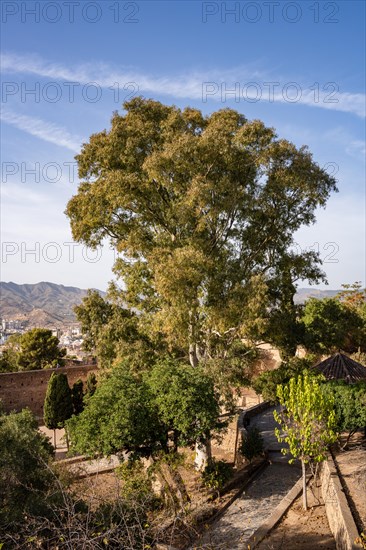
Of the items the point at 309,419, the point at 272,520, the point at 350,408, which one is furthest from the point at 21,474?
the point at 350,408

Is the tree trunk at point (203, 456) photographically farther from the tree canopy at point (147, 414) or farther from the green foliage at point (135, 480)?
the green foliage at point (135, 480)

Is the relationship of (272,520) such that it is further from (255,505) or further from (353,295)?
(353,295)

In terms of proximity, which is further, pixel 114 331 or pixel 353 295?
pixel 353 295

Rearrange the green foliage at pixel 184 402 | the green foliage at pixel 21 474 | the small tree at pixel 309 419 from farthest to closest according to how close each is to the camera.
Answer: the green foliage at pixel 184 402
the small tree at pixel 309 419
the green foliage at pixel 21 474

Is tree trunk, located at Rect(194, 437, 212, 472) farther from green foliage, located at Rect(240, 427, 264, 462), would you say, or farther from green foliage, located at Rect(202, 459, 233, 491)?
green foliage, located at Rect(240, 427, 264, 462)

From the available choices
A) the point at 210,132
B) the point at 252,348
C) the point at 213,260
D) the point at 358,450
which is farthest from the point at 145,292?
the point at 358,450

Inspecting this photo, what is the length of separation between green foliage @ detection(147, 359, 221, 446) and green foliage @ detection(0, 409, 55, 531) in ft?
9.91

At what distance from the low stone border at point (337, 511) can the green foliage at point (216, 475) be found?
2.68m

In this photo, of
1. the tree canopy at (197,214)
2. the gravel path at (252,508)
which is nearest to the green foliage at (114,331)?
the tree canopy at (197,214)

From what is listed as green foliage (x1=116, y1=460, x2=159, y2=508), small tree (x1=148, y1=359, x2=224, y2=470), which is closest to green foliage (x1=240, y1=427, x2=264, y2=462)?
small tree (x1=148, y1=359, x2=224, y2=470)

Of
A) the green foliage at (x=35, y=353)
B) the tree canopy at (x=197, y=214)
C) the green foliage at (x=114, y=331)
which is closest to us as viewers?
the tree canopy at (x=197, y=214)

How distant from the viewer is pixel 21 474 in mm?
7945

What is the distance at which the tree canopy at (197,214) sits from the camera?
11.9m

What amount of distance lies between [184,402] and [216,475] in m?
3.37
